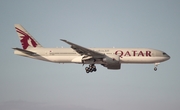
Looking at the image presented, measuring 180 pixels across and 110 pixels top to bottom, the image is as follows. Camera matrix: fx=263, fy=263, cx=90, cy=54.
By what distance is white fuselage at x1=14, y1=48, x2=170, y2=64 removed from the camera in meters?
39.6

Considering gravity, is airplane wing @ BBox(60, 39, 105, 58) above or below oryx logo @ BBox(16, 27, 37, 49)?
below

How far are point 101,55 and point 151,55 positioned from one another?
26.8ft

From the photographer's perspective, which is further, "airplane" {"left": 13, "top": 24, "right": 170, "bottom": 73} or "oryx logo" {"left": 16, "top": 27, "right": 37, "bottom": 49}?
"oryx logo" {"left": 16, "top": 27, "right": 37, "bottom": 49}

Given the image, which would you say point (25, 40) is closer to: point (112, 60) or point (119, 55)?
point (112, 60)

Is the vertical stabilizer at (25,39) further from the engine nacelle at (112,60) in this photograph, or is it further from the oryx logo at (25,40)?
the engine nacelle at (112,60)

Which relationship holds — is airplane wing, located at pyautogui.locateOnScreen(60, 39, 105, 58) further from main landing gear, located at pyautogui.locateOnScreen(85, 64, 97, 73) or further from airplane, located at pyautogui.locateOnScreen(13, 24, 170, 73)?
→ main landing gear, located at pyautogui.locateOnScreen(85, 64, 97, 73)

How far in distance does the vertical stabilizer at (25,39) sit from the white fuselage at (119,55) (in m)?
3.35

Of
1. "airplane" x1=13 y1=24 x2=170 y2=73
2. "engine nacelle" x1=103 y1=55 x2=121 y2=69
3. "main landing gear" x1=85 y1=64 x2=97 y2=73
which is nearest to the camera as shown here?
"engine nacelle" x1=103 y1=55 x2=121 y2=69

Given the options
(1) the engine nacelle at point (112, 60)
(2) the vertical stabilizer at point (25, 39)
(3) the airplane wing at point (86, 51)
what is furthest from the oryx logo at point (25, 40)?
(1) the engine nacelle at point (112, 60)

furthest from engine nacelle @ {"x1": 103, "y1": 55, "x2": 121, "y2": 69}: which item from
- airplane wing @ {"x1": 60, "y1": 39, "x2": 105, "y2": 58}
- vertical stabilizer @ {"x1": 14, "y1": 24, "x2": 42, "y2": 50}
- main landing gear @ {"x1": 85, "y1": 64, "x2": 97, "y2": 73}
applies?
vertical stabilizer @ {"x1": 14, "y1": 24, "x2": 42, "y2": 50}

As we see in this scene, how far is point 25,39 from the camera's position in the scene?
44438 mm

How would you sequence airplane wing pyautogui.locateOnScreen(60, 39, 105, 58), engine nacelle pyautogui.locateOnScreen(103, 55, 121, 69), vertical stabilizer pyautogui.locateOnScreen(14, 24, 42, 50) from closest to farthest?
airplane wing pyautogui.locateOnScreen(60, 39, 105, 58) → engine nacelle pyautogui.locateOnScreen(103, 55, 121, 69) → vertical stabilizer pyautogui.locateOnScreen(14, 24, 42, 50)

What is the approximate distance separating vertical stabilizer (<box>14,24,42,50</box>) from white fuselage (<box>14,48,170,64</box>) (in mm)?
3352

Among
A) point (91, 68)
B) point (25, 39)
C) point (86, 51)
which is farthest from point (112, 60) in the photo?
point (25, 39)
